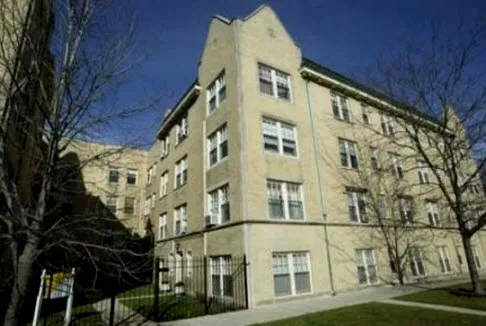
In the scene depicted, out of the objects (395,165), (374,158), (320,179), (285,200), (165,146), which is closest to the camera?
(285,200)

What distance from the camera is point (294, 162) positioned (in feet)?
54.2

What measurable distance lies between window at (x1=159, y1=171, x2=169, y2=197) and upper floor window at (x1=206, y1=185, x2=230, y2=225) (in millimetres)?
9077

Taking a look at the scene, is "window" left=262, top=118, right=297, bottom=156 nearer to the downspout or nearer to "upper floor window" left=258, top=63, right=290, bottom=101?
the downspout

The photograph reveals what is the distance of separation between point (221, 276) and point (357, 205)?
9.07 meters

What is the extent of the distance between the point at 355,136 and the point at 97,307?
1752cm

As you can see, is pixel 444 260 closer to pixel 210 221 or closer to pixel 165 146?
pixel 210 221

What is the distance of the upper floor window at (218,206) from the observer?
15898 mm

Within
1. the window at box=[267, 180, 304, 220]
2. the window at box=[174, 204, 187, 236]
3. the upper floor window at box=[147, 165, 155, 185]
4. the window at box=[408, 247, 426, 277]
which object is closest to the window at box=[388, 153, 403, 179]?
the window at box=[408, 247, 426, 277]

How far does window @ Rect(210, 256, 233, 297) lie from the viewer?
1448 cm

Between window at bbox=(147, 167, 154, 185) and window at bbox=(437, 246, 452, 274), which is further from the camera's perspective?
window at bbox=(147, 167, 154, 185)

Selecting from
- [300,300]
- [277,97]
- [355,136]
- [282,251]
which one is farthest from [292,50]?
[300,300]

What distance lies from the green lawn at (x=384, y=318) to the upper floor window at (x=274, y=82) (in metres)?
11.1

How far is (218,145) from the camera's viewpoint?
1767 cm

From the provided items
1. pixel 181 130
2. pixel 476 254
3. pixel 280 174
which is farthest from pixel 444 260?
pixel 181 130
